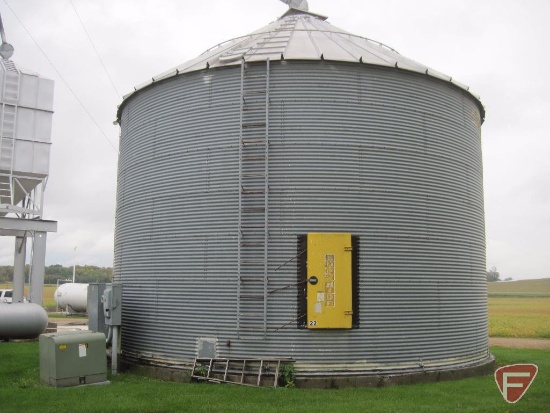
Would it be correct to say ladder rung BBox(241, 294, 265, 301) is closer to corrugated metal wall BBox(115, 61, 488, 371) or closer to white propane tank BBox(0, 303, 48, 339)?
corrugated metal wall BBox(115, 61, 488, 371)

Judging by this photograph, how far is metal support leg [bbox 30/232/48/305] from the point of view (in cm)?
2353

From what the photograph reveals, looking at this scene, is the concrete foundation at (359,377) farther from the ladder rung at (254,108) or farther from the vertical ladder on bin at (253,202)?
the ladder rung at (254,108)

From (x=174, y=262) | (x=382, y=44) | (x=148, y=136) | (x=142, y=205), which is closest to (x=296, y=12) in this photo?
(x=382, y=44)

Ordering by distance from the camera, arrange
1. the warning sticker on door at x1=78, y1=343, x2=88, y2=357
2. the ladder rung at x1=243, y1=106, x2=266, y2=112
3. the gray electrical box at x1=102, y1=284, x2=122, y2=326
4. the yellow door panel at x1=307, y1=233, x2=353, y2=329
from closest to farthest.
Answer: the yellow door panel at x1=307, y1=233, x2=353, y2=329, the warning sticker on door at x1=78, y1=343, x2=88, y2=357, the ladder rung at x1=243, y1=106, x2=266, y2=112, the gray electrical box at x1=102, y1=284, x2=122, y2=326

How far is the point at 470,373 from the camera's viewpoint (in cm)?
1502

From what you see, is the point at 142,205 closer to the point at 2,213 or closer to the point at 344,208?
the point at 344,208

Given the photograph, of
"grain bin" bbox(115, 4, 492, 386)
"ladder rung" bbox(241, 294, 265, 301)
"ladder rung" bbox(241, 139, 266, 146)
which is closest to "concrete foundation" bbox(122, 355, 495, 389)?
"grain bin" bbox(115, 4, 492, 386)

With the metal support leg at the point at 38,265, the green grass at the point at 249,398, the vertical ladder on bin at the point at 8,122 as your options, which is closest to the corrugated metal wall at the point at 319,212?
the green grass at the point at 249,398

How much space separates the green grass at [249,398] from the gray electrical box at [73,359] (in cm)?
38

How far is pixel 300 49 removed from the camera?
1545 cm

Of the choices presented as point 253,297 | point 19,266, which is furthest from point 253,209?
point 19,266

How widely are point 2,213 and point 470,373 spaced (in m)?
19.4

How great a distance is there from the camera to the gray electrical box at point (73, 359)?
44.2 ft

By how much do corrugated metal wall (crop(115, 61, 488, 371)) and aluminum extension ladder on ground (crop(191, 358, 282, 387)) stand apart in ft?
0.82
